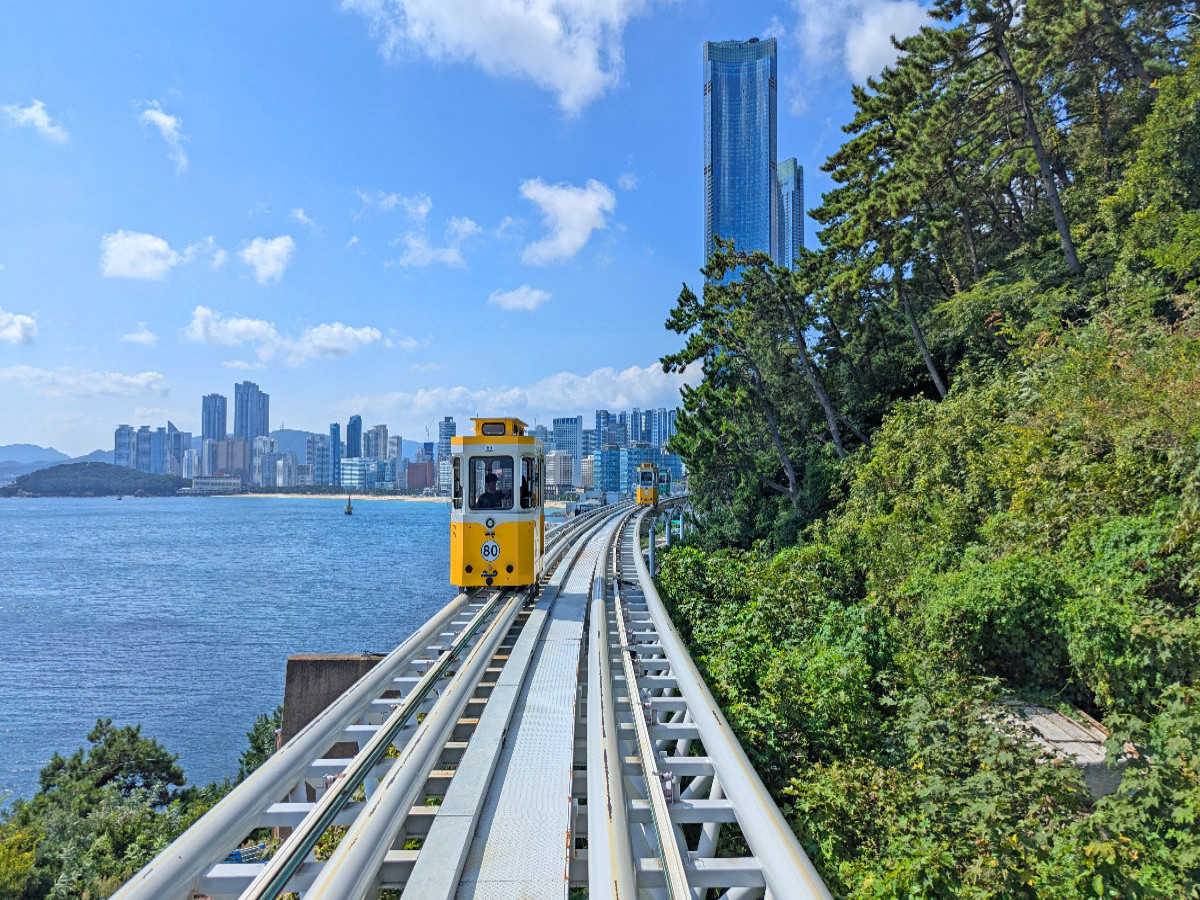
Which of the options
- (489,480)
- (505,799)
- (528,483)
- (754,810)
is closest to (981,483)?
(528,483)

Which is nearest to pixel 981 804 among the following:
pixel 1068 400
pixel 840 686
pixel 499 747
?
pixel 840 686

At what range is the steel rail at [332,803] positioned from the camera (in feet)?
11.7

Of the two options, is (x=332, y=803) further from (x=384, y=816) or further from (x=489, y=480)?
(x=489, y=480)

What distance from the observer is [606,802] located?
4.42m

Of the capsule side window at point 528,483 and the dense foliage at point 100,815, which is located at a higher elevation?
the capsule side window at point 528,483

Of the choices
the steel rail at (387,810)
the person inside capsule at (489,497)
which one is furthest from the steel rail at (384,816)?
the person inside capsule at (489,497)

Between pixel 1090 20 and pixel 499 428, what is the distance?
55.8ft

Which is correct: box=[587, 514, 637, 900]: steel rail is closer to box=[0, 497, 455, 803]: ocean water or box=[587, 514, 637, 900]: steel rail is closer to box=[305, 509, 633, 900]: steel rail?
box=[305, 509, 633, 900]: steel rail

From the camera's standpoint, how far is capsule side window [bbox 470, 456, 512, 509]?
469 inches

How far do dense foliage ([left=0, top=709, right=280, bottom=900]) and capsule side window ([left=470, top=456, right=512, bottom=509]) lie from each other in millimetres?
7384

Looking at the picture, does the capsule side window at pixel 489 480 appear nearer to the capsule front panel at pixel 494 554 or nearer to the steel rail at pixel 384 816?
the capsule front panel at pixel 494 554

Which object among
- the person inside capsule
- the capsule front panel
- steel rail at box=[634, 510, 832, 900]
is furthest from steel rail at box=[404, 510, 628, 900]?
the person inside capsule

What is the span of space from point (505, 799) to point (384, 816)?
35.5 inches

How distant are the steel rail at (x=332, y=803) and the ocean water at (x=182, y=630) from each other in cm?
1841
